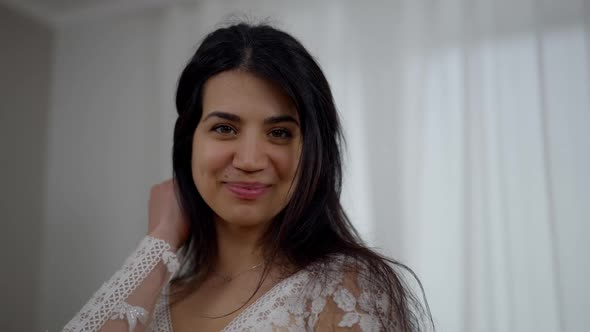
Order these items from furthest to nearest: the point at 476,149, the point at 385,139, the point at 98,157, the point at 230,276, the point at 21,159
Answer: the point at 98,157
the point at 21,159
the point at 385,139
the point at 476,149
the point at 230,276

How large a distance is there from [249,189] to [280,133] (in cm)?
16

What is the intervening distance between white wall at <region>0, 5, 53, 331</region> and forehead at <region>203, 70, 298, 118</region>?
1.76 m

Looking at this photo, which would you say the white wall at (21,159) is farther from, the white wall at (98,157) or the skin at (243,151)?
the skin at (243,151)

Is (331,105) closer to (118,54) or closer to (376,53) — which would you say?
(376,53)

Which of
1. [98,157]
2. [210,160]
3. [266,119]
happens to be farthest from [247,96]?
[98,157]

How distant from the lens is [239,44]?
43.9 inches

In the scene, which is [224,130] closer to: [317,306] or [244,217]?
[244,217]

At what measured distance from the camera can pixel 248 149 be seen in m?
1.01

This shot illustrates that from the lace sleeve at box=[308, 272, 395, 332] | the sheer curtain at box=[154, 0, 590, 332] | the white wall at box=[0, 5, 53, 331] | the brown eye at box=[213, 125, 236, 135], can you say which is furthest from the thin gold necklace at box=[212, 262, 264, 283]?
the white wall at box=[0, 5, 53, 331]

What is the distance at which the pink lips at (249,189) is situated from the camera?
1.03 m

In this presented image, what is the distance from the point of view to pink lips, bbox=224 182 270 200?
1033mm

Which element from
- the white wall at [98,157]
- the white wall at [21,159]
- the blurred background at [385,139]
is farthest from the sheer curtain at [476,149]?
the white wall at [21,159]

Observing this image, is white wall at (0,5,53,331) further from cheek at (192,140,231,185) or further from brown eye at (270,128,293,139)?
brown eye at (270,128,293,139)

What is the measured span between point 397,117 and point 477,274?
2.41 ft
